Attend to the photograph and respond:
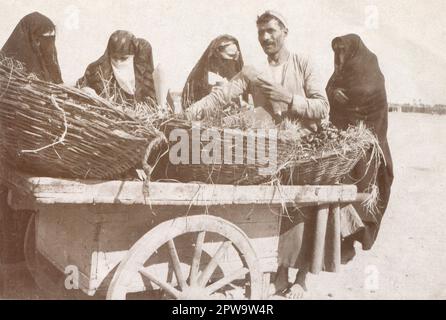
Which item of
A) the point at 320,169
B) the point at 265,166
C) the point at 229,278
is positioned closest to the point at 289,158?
the point at 265,166

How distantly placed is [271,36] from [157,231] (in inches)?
87.3

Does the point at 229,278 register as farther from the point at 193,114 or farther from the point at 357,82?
the point at 357,82

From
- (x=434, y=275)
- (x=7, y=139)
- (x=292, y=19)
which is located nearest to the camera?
(x=7, y=139)

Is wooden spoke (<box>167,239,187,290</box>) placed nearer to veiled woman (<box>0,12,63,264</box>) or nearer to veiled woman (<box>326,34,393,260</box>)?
veiled woman (<box>0,12,63,264</box>)

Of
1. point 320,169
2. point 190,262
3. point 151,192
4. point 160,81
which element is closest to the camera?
point 151,192

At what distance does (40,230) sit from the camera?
262 centimetres

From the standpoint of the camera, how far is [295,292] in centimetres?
313

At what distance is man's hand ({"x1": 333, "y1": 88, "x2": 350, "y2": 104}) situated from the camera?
3.89m

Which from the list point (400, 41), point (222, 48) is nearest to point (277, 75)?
point (222, 48)

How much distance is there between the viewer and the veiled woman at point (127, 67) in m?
3.66

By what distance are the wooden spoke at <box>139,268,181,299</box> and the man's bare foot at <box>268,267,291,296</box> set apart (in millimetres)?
1103

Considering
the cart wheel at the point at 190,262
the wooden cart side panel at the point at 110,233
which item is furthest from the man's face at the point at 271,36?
the cart wheel at the point at 190,262
